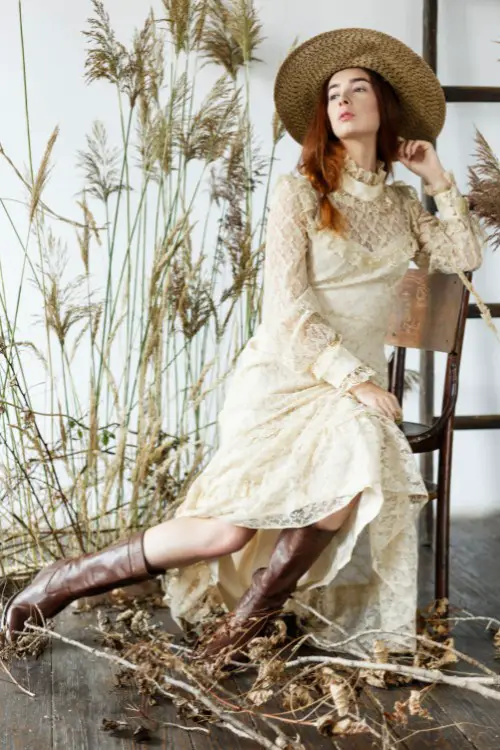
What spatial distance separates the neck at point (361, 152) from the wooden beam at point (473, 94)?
0.80 m

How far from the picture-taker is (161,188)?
3.28m

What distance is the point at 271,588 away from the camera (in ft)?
7.72

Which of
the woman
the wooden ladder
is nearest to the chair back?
the woman

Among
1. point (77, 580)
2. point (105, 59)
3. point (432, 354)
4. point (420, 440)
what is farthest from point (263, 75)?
point (77, 580)

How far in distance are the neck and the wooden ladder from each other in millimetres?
770

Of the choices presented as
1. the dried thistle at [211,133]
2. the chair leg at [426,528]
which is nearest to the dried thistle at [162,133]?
the dried thistle at [211,133]

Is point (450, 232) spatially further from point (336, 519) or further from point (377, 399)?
point (336, 519)

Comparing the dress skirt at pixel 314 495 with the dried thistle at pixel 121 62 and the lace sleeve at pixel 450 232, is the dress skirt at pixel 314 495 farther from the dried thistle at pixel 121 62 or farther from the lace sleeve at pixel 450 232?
the dried thistle at pixel 121 62

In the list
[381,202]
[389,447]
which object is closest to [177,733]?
[389,447]

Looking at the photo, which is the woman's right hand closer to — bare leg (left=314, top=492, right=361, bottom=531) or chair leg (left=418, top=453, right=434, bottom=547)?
bare leg (left=314, top=492, right=361, bottom=531)

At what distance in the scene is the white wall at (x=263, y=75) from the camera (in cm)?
347

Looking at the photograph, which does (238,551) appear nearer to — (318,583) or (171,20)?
(318,583)

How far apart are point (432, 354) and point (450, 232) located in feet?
2.88

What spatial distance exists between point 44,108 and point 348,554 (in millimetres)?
2025
